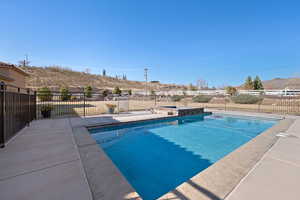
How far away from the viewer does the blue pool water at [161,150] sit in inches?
113

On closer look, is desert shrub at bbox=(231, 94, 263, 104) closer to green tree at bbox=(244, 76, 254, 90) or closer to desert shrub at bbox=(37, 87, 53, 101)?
desert shrub at bbox=(37, 87, 53, 101)

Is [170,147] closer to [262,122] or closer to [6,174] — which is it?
[6,174]

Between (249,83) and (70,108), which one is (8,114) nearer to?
(70,108)

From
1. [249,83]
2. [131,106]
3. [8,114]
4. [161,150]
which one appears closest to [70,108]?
[131,106]

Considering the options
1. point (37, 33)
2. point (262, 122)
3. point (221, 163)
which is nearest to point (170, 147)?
point (221, 163)

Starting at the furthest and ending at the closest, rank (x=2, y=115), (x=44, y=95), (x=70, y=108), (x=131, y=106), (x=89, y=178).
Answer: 1. (x=131, y=106)
2. (x=70, y=108)
3. (x=44, y=95)
4. (x=2, y=115)
5. (x=89, y=178)

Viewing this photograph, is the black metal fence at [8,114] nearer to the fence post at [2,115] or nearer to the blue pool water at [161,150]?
the fence post at [2,115]

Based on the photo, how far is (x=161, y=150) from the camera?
4.41 m

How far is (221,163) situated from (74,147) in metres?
3.32

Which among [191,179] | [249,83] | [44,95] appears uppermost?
[249,83]

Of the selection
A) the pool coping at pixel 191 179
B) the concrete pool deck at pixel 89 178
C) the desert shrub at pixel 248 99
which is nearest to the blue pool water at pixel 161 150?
the pool coping at pixel 191 179

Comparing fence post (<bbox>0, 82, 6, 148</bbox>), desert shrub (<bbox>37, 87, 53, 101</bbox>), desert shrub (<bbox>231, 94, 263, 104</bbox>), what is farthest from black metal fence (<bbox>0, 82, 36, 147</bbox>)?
desert shrub (<bbox>231, 94, 263, 104</bbox>)

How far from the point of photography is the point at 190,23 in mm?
13234

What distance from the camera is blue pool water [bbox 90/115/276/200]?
9.45 ft
